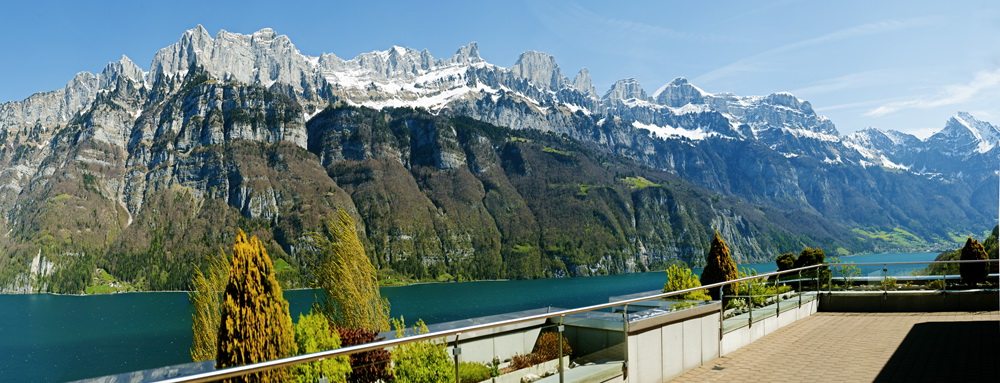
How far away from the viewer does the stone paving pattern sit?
23.4ft

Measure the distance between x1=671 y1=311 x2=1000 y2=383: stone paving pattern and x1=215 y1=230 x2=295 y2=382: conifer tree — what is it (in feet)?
21.2

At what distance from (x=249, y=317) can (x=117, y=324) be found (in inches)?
3954

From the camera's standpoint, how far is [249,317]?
943 cm

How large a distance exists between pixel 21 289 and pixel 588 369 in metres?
219

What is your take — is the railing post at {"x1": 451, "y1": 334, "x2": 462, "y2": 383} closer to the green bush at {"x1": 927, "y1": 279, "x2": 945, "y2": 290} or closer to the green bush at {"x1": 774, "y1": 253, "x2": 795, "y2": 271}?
the green bush at {"x1": 927, "y1": 279, "x2": 945, "y2": 290}

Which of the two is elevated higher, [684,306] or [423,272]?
[684,306]

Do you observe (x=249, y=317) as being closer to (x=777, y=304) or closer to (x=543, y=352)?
(x=543, y=352)

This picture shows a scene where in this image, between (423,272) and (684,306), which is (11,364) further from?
(423,272)

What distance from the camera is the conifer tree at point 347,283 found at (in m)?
19.7

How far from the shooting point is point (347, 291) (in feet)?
65.2

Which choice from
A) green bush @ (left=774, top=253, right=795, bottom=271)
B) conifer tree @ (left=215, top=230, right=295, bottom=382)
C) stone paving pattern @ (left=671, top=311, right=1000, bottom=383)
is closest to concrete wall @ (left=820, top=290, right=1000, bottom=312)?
stone paving pattern @ (left=671, top=311, right=1000, bottom=383)

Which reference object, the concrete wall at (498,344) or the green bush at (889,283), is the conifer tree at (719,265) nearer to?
the green bush at (889,283)

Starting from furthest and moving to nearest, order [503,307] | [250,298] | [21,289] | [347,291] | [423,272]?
[423,272], [21,289], [503,307], [347,291], [250,298]

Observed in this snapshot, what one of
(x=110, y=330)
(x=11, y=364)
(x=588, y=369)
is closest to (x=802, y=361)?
(x=588, y=369)
